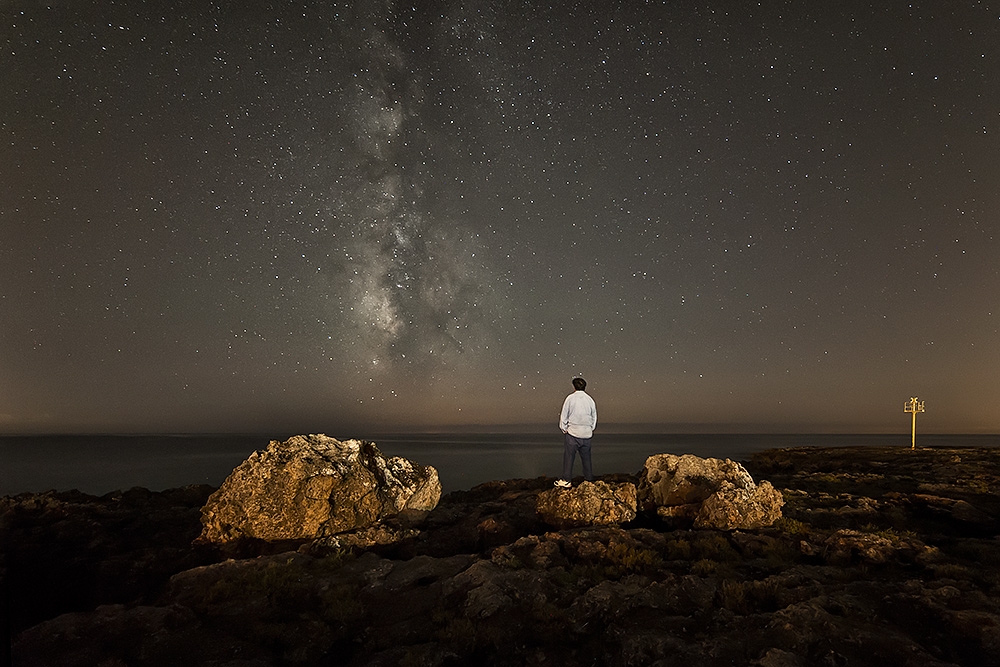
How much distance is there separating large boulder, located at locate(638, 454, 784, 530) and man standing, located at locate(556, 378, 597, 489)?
192cm

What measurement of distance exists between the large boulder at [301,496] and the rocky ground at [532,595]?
485mm

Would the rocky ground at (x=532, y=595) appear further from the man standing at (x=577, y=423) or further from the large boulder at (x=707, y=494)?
the man standing at (x=577, y=423)

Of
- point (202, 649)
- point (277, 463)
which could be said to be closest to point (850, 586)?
point (202, 649)

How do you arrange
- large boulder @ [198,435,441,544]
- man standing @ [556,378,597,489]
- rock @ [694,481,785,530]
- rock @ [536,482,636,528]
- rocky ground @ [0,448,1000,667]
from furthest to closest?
1. man standing @ [556,378,597,489]
2. rock @ [536,482,636,528]
3. large boulder @ [198,435,441,544]
4. rock @ [694,481,785,530]
5. rocky ground @ [0,448,1000,667]

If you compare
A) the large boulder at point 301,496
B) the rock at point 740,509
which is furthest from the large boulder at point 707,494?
the large boulder at point 301,496

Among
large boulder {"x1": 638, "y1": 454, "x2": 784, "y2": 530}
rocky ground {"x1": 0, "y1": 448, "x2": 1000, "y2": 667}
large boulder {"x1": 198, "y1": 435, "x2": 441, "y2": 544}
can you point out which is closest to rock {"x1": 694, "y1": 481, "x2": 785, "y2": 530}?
large boulder {"x1": 638, "y1": 454, "x2": 784, "y2": 530}

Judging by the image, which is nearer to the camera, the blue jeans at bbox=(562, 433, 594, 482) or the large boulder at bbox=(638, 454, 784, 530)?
the large boulder at bbox=(638, 454, 784, 530)

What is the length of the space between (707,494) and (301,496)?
10104 millimetres

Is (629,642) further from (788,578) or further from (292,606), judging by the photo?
(292,606)

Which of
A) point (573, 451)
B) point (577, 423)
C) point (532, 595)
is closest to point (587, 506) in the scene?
point (573, 451)

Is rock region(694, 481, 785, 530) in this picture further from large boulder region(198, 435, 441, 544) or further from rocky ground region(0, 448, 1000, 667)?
large boulder region(198, 435, 441, 544)

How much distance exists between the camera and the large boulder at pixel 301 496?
420 inches

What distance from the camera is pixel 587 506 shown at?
1142 centimetres

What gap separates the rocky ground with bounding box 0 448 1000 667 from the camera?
5641mm
